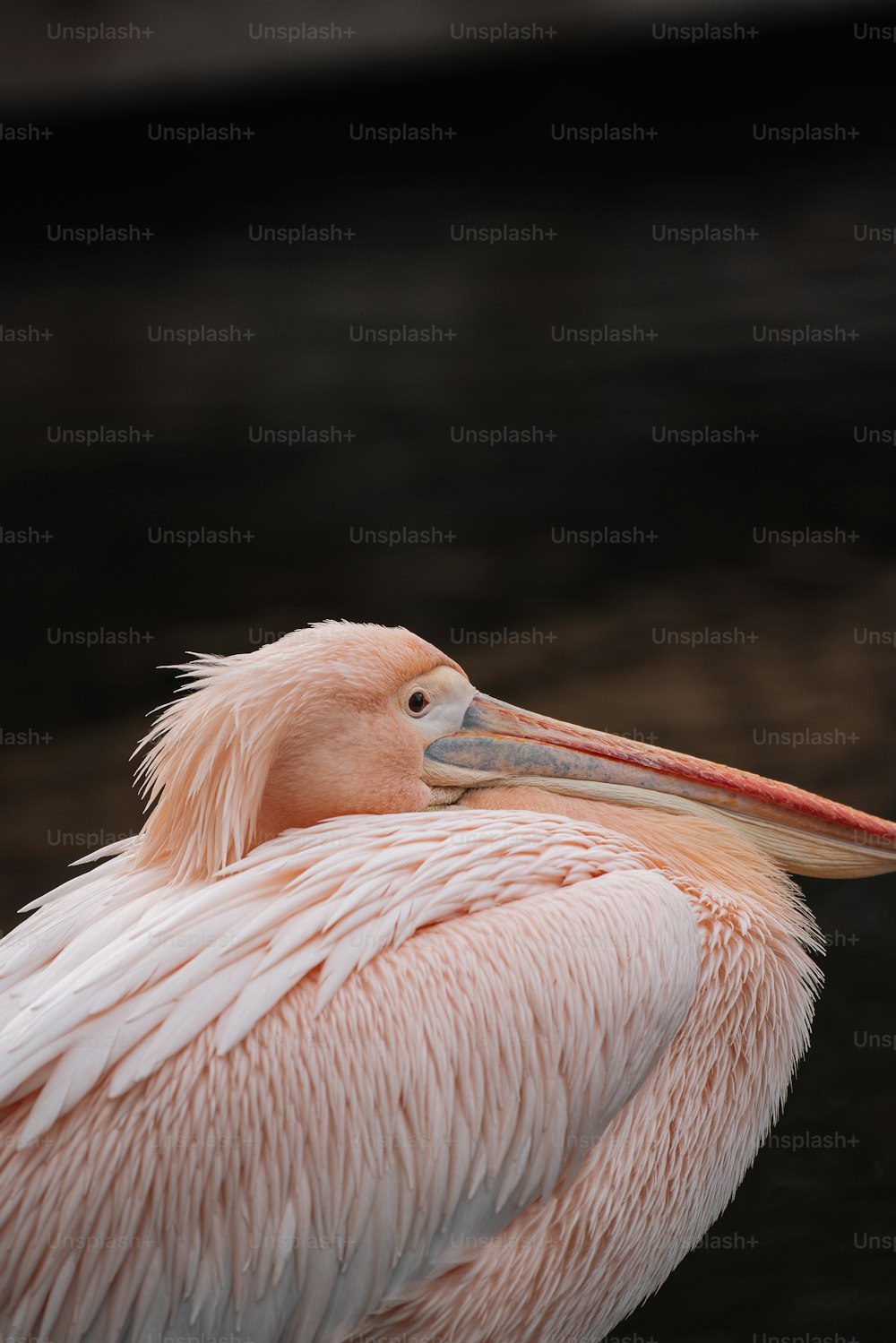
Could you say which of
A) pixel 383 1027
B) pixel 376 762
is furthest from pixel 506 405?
pixel 383 1027

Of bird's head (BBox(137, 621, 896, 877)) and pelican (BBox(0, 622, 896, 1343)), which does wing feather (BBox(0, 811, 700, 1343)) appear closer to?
pelican (BBox(0, 622, 896, 1343))

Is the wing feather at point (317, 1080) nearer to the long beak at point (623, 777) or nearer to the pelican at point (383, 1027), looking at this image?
the pelican at point (383, 1027)

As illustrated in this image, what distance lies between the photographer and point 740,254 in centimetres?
846

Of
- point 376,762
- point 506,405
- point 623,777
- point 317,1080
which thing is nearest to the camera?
point 317,1080

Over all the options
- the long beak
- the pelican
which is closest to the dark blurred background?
the pelican

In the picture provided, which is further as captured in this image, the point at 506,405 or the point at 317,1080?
the point at 506,405

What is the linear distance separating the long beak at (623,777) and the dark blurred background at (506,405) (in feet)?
3.89

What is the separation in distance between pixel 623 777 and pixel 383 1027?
725 millimetres

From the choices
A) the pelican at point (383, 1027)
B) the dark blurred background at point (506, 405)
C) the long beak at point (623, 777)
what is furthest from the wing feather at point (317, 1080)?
the dark blurred background at point (506, 405)

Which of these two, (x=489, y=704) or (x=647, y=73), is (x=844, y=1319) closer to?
(x=489, y=704)

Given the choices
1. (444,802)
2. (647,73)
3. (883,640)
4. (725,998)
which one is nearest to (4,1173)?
(444,802)

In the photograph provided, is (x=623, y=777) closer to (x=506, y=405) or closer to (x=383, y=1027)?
(x=383, y=1027)

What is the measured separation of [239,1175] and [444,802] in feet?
2.61

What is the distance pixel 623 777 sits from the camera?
245 cm
